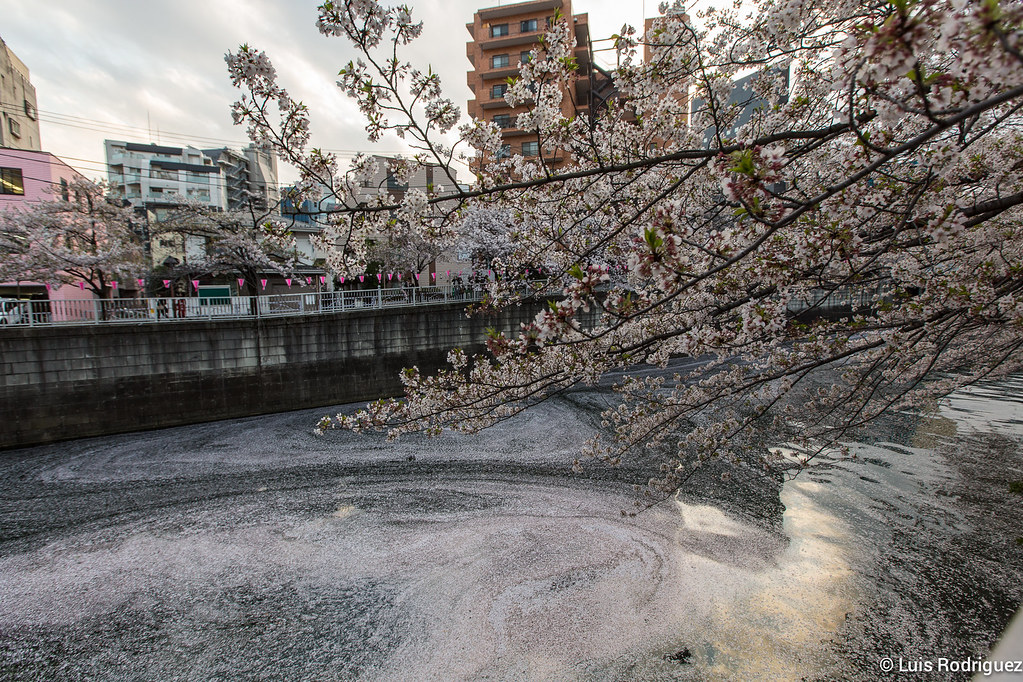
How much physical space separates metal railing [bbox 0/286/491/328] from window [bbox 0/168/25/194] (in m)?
9.20

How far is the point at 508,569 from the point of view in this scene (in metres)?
5.68

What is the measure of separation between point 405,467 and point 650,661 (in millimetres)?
6019

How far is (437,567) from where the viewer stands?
585cm

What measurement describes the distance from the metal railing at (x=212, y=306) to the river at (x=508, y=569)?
443 cm

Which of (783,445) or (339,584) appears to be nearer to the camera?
(339,584)

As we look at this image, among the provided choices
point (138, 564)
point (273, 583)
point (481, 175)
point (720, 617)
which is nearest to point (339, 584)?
point (273, 583)

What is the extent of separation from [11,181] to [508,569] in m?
26.8

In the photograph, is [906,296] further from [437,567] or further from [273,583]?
[273,583]

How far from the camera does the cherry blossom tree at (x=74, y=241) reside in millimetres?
14664

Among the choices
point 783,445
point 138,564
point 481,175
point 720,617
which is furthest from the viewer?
point 783,445

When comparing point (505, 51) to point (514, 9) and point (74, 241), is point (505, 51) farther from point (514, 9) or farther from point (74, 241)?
point (74, 241)

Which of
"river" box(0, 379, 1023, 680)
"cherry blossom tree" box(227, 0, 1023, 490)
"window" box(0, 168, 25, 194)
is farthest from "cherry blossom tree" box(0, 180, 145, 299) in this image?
"cherry blossom tree" box(227, 0, 1023, 490)

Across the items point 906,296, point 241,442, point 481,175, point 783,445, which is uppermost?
point 481,175

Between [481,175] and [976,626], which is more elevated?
[481,175]
